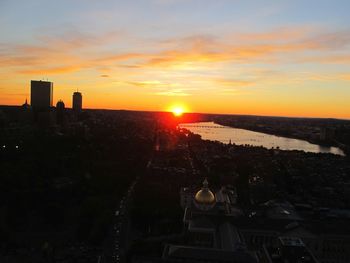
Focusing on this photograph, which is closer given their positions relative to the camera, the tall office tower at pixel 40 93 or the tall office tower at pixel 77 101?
the tall office tower at pixel 40 93

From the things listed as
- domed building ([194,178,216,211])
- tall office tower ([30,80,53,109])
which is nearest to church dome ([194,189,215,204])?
domed building ([194,178,216,211])

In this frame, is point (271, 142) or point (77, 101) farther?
point (77, 101)

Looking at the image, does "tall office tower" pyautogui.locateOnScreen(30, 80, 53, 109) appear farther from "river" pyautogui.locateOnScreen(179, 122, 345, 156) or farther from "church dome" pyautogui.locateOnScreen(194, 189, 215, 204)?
"church dome" pyautogui.locateOnScreen(194, 189, 215, 204)

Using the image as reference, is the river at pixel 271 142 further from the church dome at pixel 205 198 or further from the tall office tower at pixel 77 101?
the church dome at pixel 205 198

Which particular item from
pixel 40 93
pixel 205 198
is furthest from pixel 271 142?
pixel 205 198

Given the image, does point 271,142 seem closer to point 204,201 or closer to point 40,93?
point 40,93

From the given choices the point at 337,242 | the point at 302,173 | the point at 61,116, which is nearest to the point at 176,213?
the point at 337,242

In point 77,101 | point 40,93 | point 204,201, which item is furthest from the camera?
point 77,101

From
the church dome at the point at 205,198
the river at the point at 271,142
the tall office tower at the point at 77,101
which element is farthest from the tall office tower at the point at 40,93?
the church dome at the point at 205,198

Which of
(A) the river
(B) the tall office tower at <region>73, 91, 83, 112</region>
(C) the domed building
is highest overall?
(B) the tall office tower at <region>73, 91, 83, 112</region>
